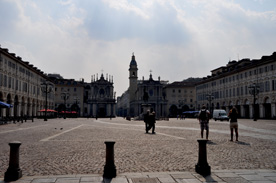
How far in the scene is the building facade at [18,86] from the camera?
137 feet

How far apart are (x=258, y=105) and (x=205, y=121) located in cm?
4338

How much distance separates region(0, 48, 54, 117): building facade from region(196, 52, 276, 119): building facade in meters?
37.9

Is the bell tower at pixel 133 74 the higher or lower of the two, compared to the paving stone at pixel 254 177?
higher

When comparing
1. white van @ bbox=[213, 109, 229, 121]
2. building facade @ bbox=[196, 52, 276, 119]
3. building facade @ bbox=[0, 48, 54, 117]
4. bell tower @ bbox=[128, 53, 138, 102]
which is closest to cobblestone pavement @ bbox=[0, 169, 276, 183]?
building facade @ bbox=[196, 52, 276, 119]

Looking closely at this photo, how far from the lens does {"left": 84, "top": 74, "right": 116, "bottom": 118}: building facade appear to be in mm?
92938

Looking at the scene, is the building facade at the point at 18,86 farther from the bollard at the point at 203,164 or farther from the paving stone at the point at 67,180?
the bollard at the point at 203,164

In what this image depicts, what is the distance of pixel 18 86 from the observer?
4828 cm

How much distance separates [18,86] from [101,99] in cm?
4718

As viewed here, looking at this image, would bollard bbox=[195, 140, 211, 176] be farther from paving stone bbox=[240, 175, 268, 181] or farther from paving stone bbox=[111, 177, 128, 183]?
paving stone bbox=[111, 177, 128, 183]

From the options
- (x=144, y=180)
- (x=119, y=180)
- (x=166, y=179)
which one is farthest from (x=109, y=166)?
(x=166, y=179)

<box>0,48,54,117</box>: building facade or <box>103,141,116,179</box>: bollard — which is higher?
<box>0,48,54,117</box>: building facade

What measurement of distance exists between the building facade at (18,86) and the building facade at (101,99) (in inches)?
1166

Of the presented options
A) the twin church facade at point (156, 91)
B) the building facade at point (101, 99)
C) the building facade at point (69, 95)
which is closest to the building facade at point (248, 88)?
the twin church facade at point (156, 91)

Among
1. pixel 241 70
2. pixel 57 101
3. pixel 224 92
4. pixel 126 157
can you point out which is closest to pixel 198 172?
pixel 126 157
